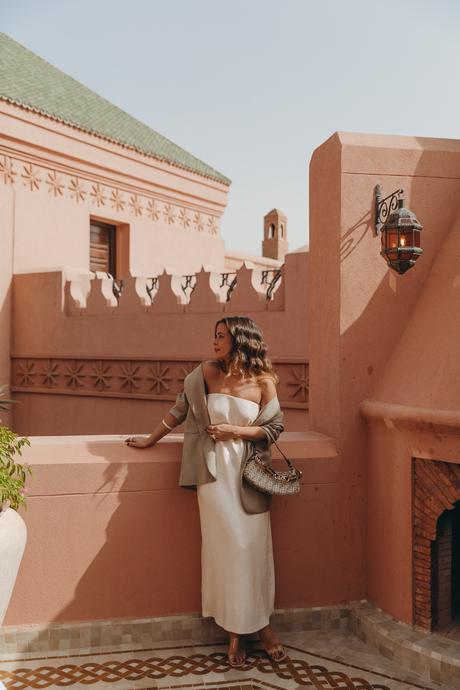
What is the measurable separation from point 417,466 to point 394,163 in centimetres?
214

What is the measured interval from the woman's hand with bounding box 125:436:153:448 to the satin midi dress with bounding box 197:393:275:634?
52cm

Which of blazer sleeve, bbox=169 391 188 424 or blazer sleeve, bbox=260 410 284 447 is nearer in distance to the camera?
blazer sleeve, bbox=260 410 284 447

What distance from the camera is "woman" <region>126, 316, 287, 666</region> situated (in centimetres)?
387

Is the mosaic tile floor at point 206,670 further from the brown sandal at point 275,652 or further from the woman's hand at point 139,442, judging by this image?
the woman's hand at point 139,442

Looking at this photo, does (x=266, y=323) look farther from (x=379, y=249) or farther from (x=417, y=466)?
(x=417, y=466)

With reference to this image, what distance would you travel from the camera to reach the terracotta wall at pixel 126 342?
8977 millimetres

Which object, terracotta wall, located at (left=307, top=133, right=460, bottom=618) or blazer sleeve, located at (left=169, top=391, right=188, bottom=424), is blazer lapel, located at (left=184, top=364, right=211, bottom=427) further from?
terracotta wall, located at (left=307, top=133, right=460, bottom=618)

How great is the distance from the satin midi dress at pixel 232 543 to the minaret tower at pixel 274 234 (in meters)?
25.4

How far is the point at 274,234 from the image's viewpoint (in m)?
29.5

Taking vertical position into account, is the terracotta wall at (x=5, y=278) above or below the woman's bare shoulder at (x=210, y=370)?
above

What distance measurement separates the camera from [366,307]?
451cm

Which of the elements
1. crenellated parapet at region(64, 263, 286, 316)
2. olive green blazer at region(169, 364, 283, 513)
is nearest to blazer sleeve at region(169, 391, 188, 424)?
olive green blazer at region(169, 364, 283, 513)

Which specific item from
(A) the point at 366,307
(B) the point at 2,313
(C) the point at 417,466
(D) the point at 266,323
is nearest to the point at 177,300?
(D) the point at 266,323

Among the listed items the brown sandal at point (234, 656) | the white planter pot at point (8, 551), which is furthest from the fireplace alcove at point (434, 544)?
the white planter pot at point (8, 551)
